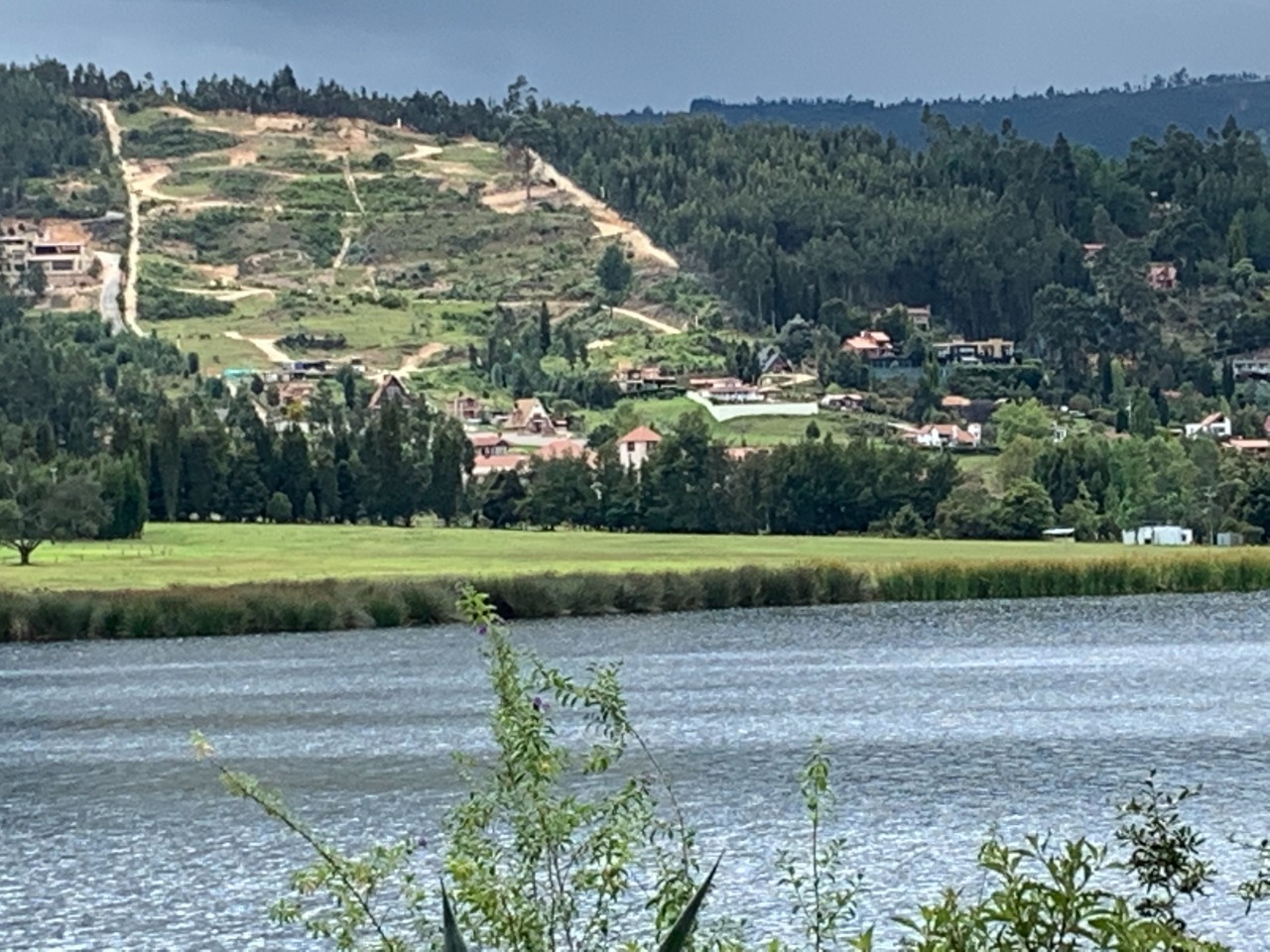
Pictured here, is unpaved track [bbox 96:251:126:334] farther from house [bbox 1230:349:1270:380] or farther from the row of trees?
house [bbox 1230:349:1270:380]

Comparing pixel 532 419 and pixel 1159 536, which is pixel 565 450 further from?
pixel 1159 536

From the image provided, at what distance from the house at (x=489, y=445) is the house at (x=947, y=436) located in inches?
805

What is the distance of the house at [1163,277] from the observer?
6909 inches

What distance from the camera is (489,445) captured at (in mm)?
123500

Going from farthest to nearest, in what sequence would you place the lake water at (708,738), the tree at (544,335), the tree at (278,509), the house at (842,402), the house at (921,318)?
the house at (921,318) → the tree at (544,335) → the house at (842,402) → the tree at (278,509) → the lake water at (708,738)

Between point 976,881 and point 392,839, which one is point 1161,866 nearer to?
point 976,881

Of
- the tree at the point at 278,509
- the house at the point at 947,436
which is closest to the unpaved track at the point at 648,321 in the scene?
the house at the point at 947,436

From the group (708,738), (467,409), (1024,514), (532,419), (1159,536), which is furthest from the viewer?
(467,409)

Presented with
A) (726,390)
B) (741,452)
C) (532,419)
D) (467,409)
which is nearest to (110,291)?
(467,409)

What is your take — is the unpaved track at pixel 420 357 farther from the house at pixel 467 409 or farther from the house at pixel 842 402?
the house at pixel 842 402

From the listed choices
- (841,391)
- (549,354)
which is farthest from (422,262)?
(841,391)

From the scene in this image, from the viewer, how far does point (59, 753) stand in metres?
44.0

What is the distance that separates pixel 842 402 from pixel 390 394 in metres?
25.5

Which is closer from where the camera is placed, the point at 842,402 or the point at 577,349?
the point at 842,402
